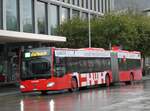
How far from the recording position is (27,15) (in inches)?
2029

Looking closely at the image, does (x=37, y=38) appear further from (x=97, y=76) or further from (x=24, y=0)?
(x=24, y=0)

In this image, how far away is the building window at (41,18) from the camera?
5388cm

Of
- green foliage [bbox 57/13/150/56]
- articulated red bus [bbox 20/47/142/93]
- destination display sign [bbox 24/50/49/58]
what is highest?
green foliage [bbox 57/13/150/56]

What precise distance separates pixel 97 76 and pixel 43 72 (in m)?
7.44

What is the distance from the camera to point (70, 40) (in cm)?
5334

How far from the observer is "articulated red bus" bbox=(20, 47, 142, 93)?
1224 inches

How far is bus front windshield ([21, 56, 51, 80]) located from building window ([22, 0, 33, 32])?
19257 mm

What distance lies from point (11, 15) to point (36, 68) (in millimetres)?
18443

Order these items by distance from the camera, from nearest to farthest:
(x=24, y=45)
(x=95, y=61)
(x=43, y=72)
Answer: (x=43, y=72) < (x=95, y=61) < (x=24, y=45)

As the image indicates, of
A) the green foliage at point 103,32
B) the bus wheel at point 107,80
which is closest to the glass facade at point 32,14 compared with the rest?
the green foliage at point 103,32

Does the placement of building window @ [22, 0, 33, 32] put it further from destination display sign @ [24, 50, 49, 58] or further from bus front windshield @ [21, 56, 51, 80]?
bus front windshield @ [21, 56, 51, 80]

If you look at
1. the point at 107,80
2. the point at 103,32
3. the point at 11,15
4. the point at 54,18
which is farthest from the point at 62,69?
the point at 54,18

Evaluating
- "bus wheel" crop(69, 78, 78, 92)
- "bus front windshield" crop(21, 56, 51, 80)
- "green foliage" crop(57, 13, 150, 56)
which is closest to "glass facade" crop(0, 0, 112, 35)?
"green foliage" crop(57, 13, 150, 56)

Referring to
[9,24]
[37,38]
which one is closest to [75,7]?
[9,24]
